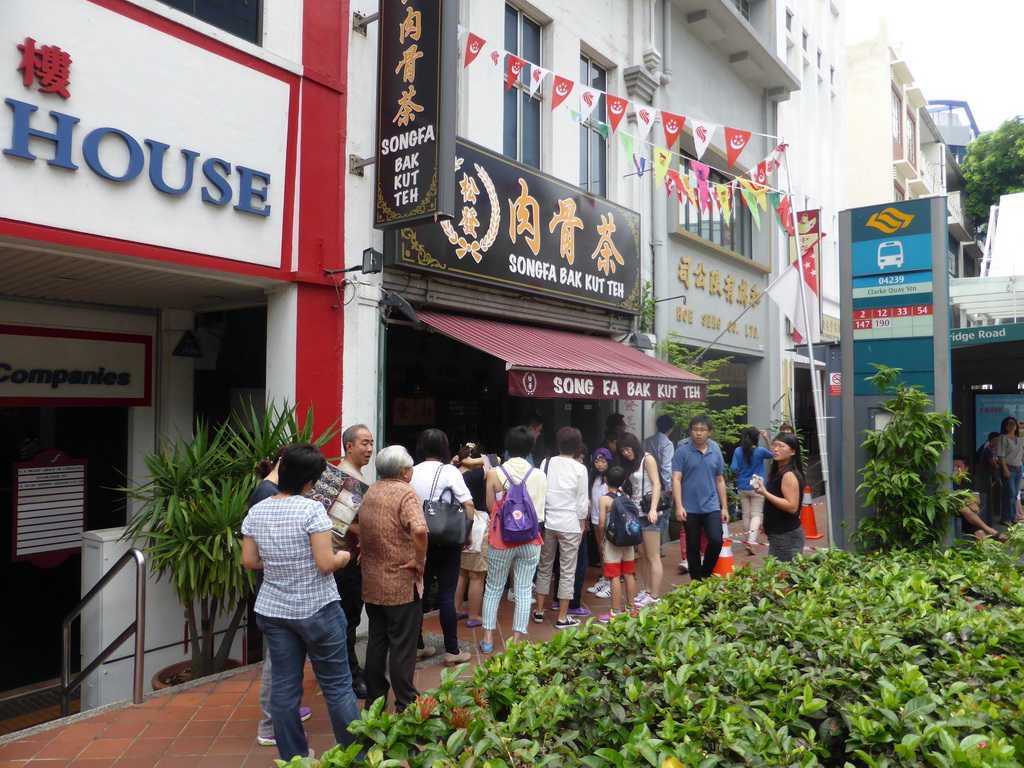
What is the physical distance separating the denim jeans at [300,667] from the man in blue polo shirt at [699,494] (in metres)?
3.81

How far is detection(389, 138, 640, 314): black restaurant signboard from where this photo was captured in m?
7.46

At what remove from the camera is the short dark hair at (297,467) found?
3643 mm

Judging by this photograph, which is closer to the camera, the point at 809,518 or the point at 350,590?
the point at 350,590

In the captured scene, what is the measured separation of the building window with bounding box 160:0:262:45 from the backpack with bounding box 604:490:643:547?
4.91m

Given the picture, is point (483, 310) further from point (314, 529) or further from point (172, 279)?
point (314, 529)

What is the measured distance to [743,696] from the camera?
247 cm

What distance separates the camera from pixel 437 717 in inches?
92.3

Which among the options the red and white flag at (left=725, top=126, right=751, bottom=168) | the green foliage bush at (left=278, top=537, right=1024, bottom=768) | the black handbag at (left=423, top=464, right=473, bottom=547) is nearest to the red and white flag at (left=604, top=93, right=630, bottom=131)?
the red and white flag at (left=725, top=126, right=751, bottom=168)

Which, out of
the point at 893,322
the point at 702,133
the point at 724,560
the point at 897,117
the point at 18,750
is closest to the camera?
the point at 18,750

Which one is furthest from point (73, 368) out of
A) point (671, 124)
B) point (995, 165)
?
point (995, 165)

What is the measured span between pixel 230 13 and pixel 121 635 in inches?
191

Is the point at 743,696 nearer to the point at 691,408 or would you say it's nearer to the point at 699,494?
the point at 699,494

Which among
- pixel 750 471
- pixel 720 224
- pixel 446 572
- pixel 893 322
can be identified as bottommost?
pixel 446 572

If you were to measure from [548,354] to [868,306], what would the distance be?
3.12m
